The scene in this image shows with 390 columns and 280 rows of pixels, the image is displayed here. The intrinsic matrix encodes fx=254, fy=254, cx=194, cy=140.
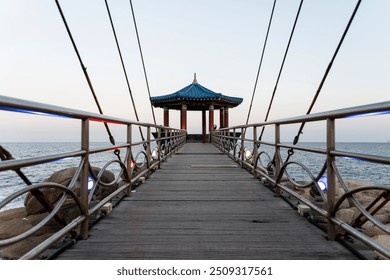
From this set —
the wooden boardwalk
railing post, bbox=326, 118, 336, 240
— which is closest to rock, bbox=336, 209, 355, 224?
the wooden boardwalk

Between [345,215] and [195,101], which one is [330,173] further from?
[195,101]

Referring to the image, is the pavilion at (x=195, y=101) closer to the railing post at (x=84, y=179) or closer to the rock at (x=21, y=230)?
the rock at (x=21, y=230)

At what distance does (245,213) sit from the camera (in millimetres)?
2891

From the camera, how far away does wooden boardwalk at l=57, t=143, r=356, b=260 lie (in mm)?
1904

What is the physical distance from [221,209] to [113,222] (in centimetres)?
124

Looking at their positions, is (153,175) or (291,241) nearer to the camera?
(291,241)

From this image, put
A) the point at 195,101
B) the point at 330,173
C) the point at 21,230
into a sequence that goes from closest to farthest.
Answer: the point at 330,173 → the point at 21,230 → the point at 195,101

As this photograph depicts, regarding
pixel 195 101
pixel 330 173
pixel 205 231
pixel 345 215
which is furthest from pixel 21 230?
pixel 195 101

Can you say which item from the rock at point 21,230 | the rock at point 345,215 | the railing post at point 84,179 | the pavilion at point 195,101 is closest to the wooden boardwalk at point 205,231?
the railing post at point 84,179

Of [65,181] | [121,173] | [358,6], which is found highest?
[358,6]

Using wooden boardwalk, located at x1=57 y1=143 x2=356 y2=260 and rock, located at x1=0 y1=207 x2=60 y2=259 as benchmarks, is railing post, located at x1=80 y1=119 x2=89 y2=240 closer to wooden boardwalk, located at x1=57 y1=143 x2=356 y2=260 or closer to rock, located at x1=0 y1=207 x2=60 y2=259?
wooden boardwalk, located at x1=57 y1=143 x2=356 y2=260

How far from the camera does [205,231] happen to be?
234cm

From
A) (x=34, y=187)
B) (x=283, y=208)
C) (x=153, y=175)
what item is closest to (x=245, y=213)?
(x=283, y=208)
